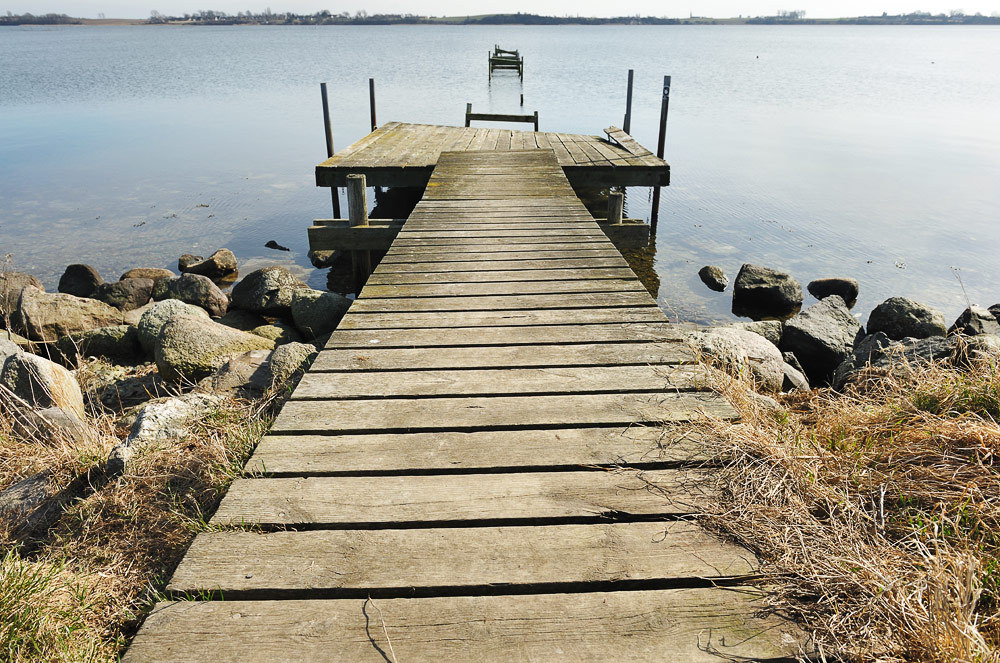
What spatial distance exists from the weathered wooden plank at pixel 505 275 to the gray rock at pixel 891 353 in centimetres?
196

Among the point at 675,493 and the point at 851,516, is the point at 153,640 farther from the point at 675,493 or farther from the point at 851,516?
the point at 851,516

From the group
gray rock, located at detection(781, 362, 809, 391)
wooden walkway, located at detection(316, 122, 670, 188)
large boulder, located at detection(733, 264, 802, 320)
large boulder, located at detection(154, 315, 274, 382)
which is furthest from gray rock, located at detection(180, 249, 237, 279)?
gray rock, located at detection(781, 362, 809, 391)

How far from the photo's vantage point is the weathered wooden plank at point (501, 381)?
2955 mm

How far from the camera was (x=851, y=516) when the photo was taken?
1978mm

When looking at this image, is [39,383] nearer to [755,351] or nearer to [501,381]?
[501,381]

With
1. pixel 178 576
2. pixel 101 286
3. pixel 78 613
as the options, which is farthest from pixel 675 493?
pixel 101 286

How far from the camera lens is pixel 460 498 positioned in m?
2.19

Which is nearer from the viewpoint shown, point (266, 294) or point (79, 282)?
point (266, 294)

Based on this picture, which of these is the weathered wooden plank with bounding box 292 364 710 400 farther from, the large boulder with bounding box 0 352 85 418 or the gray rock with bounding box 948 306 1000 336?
the gray rock with bounding box 948 306 1000 336

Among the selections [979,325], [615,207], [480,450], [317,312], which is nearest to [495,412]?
[480,450]

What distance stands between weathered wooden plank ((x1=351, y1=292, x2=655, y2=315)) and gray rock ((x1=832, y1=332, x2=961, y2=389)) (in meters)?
1.90

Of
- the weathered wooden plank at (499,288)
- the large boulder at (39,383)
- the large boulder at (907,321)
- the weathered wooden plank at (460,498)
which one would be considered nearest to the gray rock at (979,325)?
the large boulder at (907,321)

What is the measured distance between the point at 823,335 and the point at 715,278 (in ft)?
11.7

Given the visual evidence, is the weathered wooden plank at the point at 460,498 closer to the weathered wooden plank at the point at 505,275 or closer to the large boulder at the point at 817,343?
the weathered wooden plank at the point at 505,275
